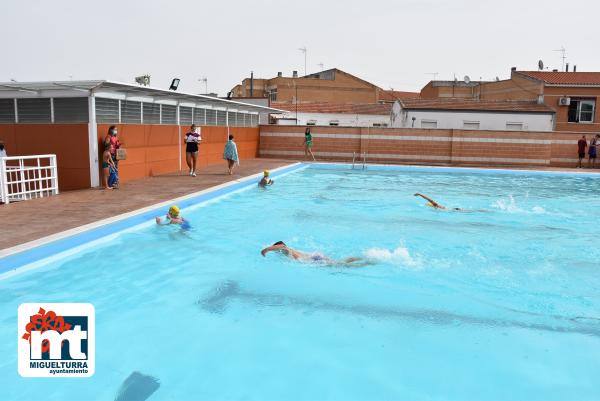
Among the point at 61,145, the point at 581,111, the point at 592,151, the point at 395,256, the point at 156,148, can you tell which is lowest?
the point at 395,256

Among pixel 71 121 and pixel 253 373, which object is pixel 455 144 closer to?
pixel 71 121

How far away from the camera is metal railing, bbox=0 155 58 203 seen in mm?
10281

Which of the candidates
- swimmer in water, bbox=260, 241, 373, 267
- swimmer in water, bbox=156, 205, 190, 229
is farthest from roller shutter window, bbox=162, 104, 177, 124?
swimmer in water, bbox=260, 241, 373, 267

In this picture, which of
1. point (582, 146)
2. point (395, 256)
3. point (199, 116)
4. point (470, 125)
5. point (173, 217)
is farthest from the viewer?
point (470, 125)

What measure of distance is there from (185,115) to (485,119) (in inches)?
810

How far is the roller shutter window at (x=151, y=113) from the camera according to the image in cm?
1562

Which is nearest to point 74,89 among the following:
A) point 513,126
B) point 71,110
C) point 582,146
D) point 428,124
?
point 71,110

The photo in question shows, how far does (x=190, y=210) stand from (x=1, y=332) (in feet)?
20.2

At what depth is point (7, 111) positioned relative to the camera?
1309 cm

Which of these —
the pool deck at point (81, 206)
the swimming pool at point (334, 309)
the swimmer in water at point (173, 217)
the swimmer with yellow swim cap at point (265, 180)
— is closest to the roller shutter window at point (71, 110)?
the pool deck at point (81, 206)

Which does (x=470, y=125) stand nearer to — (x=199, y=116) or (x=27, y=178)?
(x=199, y=116)

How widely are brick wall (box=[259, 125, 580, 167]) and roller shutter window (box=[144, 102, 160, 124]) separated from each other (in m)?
11.5
